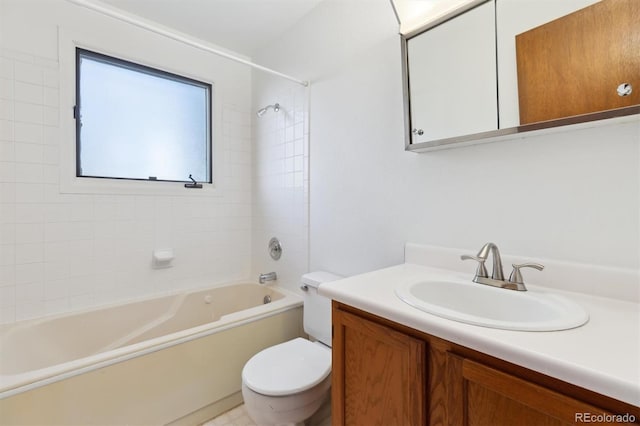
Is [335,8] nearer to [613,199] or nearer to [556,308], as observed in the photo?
[613,199]

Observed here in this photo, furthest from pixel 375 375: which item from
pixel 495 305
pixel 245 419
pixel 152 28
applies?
pixel 152 28

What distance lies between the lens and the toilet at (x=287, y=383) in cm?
120

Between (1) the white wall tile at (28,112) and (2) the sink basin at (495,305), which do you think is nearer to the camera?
(2) the sink basin at (495,305)

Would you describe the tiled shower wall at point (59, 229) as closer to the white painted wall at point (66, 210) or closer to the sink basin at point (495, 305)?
the white painted wall at point (66, 210)

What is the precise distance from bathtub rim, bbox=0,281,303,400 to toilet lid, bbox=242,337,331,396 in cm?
33

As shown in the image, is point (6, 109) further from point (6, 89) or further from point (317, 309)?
point (317, 309)

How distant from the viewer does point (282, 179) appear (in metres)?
2.25

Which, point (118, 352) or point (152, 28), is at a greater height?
point (152, 28)

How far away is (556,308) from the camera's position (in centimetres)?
81

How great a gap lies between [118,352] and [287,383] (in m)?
0.80

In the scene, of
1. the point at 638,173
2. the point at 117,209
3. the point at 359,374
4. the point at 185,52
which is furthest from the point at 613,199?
the point at 185,52

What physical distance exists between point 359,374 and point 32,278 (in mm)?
1940

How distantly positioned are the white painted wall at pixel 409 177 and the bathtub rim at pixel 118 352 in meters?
0.43

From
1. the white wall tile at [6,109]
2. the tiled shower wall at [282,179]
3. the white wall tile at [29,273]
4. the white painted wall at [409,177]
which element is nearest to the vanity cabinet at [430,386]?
the white painted wall at [409,177]
